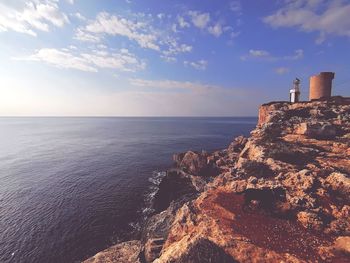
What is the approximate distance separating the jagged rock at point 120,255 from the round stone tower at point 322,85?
43015mm

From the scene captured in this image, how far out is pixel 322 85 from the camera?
39844mm

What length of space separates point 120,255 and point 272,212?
15.7 m

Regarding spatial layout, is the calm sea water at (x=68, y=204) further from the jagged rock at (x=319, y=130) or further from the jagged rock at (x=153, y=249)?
the jagged rock at (x=319, y=130)

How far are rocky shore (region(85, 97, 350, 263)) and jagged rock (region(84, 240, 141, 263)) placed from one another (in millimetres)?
100

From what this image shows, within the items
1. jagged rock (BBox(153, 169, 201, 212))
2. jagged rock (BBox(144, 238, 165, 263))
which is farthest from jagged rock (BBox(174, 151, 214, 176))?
jagged rock (BBox(144, 238, 165, 263))

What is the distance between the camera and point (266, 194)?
51.3 ft

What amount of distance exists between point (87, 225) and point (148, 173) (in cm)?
2280

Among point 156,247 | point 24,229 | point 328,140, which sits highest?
point 328,140

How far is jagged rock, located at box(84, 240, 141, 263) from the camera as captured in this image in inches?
774

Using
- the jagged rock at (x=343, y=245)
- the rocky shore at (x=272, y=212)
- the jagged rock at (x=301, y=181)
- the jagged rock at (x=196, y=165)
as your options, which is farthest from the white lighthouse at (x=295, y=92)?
the jagged rock at (x=343, y=245)

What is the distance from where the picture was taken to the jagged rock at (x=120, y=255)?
64.5 feet

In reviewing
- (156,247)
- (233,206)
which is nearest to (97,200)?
(156,247)

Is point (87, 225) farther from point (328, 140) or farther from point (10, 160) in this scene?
point (10, 160)

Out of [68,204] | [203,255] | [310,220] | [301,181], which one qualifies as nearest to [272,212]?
[310,220]
